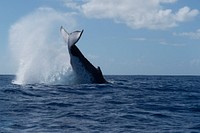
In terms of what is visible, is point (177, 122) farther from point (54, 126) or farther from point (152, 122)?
point (54, 126)

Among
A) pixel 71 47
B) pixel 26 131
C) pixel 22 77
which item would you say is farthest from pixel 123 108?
pixel 22 77

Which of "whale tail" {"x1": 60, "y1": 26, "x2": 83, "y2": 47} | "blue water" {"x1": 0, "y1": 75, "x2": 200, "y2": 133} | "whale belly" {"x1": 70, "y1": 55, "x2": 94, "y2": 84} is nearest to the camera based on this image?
"blue water" {"x1": 0, "y1": 75, "x2": 200, "y2": 133}

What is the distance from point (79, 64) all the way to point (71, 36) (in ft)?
5.86

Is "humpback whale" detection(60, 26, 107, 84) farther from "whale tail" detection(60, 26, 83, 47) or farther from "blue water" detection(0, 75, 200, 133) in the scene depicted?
"blue water" detection(0, 75, 200, 133)

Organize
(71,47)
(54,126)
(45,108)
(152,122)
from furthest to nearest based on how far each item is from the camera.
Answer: (71,47), (45,108), (152,122), (54,126)

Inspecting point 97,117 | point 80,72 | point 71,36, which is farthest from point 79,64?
point 97,117

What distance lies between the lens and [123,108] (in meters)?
13.0

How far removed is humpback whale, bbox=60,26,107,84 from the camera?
21530 millimetres

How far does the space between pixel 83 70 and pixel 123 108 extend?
384 inches

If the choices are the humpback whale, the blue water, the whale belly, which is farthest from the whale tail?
the blue water

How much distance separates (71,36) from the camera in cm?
2150

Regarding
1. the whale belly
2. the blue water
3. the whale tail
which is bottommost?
the blue water

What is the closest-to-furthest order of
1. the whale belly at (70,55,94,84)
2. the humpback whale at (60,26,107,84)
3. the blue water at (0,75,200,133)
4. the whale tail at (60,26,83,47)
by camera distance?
the blue water at (0,75,200,133) → the whale tail at (60,26,83,47) → the humpback whale at (60,26,107,84) → the whale belly at (70,55,94,84)

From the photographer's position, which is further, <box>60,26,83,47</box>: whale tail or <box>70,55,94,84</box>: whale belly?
<box>70,55,94,84</box>: whale belly
